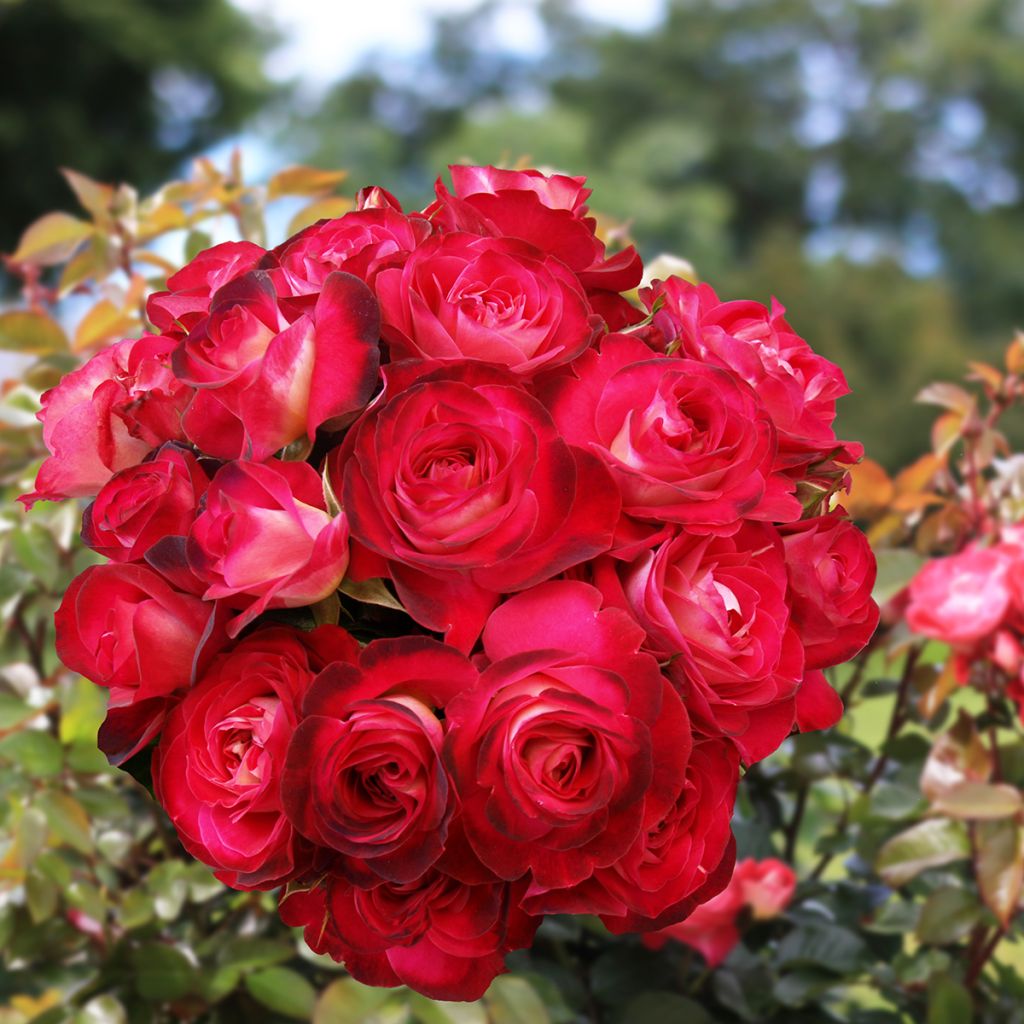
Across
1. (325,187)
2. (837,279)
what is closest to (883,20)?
(837,279)

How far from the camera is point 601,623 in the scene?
376 millimetres

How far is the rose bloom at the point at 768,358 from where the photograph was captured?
1.47ft

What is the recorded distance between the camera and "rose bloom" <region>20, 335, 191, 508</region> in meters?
0.44

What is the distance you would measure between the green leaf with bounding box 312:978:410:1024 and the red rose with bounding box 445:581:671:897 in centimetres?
33

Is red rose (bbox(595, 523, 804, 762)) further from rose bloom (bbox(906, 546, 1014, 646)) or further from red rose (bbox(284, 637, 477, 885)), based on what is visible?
rose bloom (bbox(906, 546, 1014, 646))

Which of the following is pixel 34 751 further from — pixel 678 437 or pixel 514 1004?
pixel 678 437

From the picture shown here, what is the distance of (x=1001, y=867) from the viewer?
2.31 feet

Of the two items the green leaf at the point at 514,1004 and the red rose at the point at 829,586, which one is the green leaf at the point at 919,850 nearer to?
the green leaf at the point at 514,1004

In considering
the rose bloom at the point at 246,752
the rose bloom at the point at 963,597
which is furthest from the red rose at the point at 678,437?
the rose bloom at the point at 963,597

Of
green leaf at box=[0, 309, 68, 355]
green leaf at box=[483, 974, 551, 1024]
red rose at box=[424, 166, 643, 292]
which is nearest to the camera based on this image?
red rose at box=[424, 166, 643, 292]

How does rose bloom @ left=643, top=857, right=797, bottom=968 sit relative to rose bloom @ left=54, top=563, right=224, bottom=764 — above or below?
below

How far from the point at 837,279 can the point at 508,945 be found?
9248 mm

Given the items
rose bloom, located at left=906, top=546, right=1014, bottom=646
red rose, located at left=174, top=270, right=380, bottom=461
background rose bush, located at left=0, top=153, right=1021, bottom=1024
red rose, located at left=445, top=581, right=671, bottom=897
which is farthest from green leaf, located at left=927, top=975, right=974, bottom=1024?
red rose, located at left=174, top=270, right=380, bottom=461

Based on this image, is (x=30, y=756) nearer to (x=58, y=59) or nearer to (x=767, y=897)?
(x=767, y=897)
